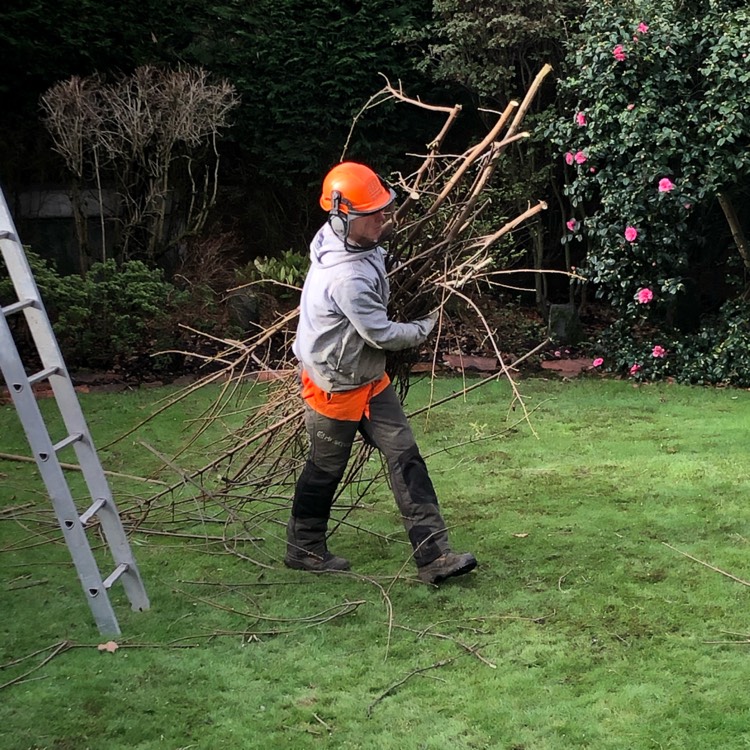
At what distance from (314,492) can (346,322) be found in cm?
80

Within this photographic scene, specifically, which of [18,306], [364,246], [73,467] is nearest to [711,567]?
[364,246]

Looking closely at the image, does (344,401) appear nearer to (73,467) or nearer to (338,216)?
(338,216)

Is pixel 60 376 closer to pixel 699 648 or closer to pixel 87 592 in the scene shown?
pixel 87 592

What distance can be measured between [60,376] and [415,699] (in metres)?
1.81

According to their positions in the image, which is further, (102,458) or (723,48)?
(723,48)

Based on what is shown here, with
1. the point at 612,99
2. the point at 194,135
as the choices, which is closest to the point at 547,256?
the point at 612,99

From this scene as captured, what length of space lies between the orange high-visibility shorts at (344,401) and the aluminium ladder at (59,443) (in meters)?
0.92

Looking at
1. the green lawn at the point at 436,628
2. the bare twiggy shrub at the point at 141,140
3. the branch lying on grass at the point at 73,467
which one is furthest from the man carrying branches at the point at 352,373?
the bare twiggy shrub at the point at 141,140

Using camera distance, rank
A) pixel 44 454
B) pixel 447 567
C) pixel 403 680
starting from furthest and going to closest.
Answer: pixel 447 567
pixel 44 454
pixel 403 680

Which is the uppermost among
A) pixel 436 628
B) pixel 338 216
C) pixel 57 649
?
pixel 338 216

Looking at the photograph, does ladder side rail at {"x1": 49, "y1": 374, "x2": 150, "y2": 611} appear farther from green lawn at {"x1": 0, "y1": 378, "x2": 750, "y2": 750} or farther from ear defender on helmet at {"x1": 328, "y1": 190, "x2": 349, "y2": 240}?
ear defender on helmet at {"x1": 328, "y1": 190, "x2": 349, "y2": 240}

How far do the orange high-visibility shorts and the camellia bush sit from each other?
181 inches

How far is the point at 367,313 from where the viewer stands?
12.2 feet

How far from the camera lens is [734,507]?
4848mm
